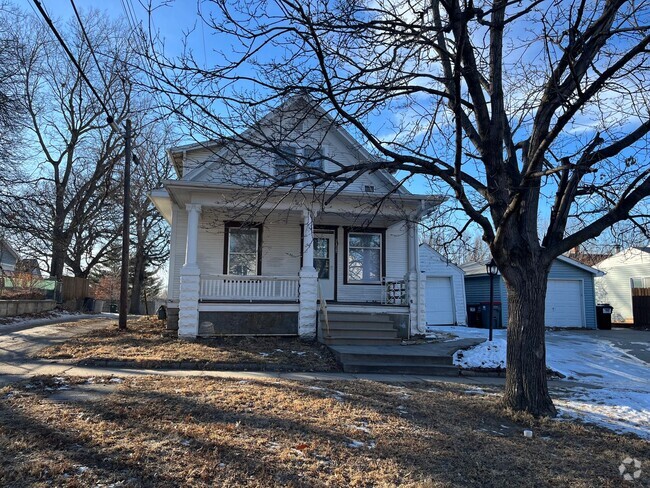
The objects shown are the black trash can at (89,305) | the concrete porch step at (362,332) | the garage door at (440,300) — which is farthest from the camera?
the black trash can at (89,305)

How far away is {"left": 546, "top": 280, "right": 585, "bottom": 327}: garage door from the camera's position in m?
22.4

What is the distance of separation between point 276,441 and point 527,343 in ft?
12.0

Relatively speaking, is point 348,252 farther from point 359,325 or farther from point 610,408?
point 610,408

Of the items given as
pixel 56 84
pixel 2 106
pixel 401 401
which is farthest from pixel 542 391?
pixel 56 84

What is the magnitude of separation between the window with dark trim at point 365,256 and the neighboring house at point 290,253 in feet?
0.11

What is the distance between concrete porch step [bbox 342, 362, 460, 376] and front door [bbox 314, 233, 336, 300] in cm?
532

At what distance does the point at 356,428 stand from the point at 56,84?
105 feet

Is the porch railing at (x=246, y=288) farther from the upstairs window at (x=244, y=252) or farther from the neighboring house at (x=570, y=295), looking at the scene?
the neighboring house at (x=570, y=295)

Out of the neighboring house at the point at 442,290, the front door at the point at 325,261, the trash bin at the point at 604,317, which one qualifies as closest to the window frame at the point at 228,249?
the front door at the point at 325,261

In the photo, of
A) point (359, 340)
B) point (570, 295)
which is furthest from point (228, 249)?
point (570, 295)

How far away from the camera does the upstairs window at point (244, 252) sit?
47.4ft

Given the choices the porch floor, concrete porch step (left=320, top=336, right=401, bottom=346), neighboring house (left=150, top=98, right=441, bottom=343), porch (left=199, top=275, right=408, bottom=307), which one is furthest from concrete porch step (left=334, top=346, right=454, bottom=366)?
porch (left=199, top=275, right=408, bottom=307)

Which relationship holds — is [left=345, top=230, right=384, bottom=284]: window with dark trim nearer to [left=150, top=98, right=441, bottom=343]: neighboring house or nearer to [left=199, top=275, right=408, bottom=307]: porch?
[left=150, top=98, right=441, bottom=343]: neighboring house

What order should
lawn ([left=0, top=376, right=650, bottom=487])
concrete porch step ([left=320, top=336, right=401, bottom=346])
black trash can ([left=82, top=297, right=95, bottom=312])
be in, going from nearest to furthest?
1. lawn ([left=0, top=376, right=650, bottom=487])
2. concrete porch step ([left=320, top=336, right=401, bottom=346])
3. black trash can ([left=82, top=297, right=95, bottom=312])
